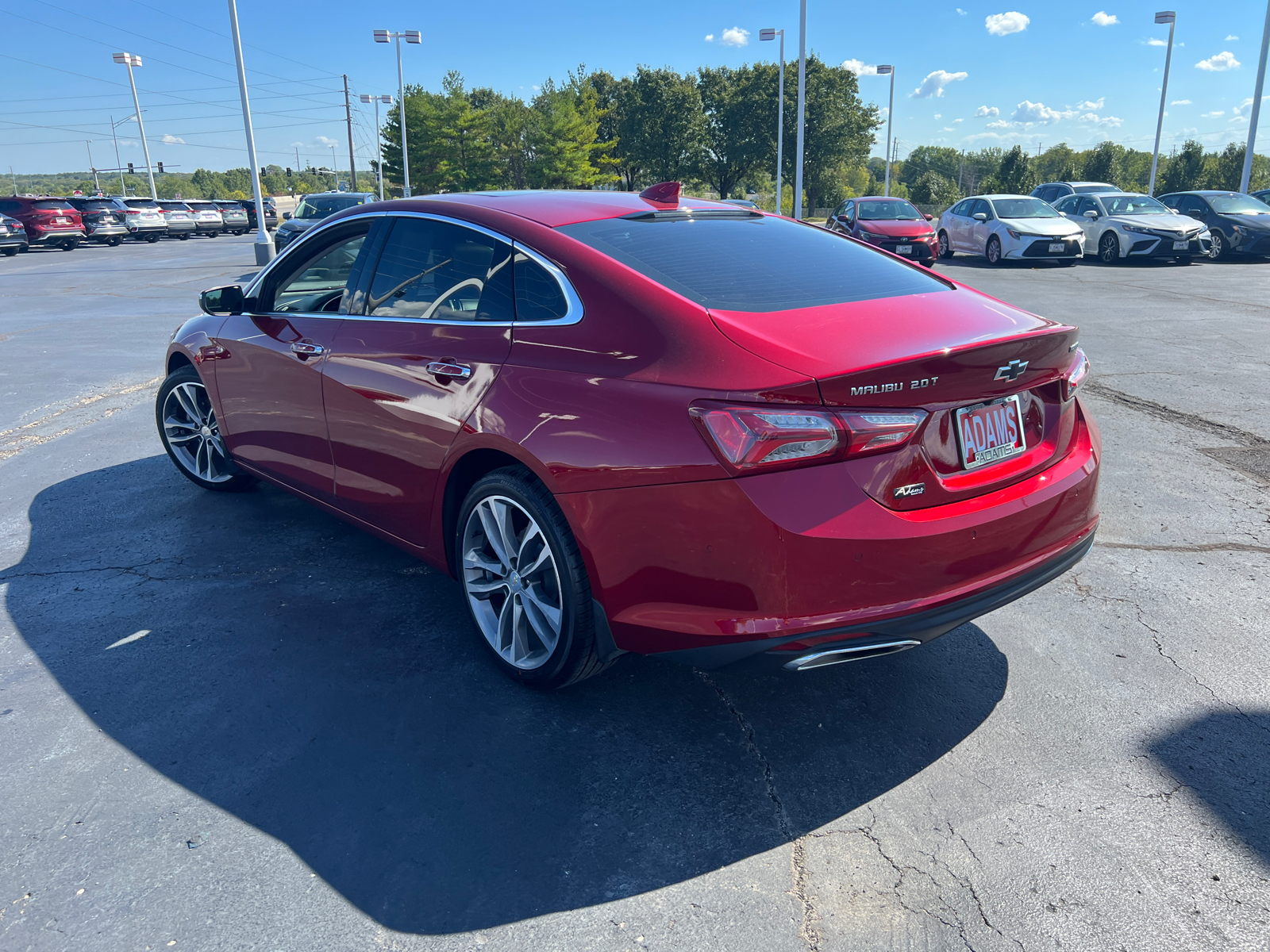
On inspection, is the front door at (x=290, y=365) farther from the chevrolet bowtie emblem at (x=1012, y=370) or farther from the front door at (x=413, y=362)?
the chevrolet bowtie emblem at (x=1012, y=370)

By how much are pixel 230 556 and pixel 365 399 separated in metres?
1.37

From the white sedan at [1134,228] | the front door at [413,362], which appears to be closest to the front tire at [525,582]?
the front door at [413,362]

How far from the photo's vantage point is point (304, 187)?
160750mm

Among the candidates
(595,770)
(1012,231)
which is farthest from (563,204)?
(1012,231)

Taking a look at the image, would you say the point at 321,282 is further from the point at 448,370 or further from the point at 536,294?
the point at 536,294

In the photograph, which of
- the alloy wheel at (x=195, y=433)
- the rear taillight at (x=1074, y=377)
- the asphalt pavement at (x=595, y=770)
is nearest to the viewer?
the asphalt pavement at (x=595, y=770)

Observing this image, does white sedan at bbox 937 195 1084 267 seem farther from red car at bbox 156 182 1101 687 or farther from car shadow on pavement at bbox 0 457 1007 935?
car shadow on pavement at bbox 0 457 1007 935

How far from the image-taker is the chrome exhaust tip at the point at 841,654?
2428mm

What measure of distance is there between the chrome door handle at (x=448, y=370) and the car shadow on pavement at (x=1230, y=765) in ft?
8.24

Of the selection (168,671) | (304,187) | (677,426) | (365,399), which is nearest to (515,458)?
(677,426)

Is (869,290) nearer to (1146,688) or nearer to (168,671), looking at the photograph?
(1146,688)

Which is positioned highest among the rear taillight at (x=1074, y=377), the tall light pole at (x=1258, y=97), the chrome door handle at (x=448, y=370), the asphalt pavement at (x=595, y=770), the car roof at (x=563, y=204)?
the tall light pole at (x=1258, y=97)

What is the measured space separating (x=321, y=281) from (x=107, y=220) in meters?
37.9

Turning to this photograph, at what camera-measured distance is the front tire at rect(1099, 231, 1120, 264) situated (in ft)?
66.5
